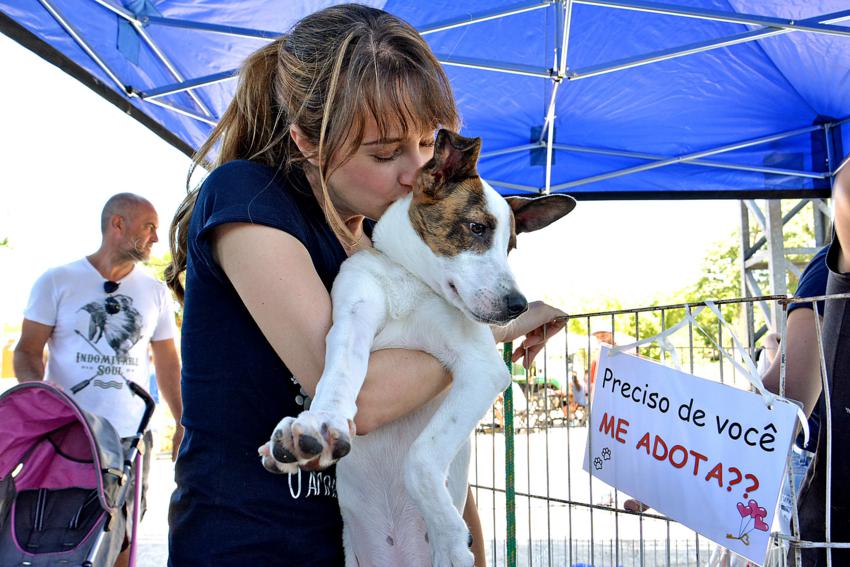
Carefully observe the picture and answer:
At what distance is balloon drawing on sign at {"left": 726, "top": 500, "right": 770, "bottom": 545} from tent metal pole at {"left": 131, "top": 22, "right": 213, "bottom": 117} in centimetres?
339

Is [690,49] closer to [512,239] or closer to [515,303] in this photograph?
[512,239]

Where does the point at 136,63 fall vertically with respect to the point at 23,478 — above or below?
above

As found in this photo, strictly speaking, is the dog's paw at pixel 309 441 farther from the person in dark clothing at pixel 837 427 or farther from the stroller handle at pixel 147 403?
the stroller handle at pixel 147 403

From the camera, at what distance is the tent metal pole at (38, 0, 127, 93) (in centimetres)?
311

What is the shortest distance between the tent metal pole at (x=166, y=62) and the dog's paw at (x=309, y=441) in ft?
10.0

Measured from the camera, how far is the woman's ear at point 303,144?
1442 mm

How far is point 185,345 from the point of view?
A: 4.55 feet

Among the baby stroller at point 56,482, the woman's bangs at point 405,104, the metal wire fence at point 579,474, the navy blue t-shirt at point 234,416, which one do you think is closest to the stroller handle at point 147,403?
the baby stroller at point 56,482

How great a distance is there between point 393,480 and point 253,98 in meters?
0.85

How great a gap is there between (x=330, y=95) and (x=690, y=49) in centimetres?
288

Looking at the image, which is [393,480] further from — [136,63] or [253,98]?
[136,63]

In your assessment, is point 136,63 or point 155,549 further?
point 155,549

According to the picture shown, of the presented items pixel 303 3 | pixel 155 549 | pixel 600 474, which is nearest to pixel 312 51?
pixel 600 474

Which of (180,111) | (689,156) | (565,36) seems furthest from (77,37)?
(689,156)
